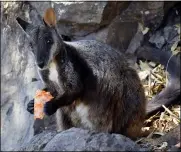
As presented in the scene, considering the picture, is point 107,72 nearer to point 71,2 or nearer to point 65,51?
point 65,51

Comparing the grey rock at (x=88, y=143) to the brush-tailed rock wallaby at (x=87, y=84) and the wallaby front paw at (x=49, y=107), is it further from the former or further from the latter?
the wallaby front paw at (x=49, y=107)

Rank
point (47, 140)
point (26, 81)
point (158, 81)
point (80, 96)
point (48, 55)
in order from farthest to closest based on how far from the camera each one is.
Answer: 1. point (26, 81)
2. point (158, 81)
3. point (80, 96)
4. point (48, 55)
5. point (47, 140)

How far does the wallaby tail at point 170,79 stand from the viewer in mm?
6188

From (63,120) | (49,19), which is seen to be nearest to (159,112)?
(63,120)

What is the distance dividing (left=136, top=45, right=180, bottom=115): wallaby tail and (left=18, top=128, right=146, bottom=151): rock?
8.65 feet

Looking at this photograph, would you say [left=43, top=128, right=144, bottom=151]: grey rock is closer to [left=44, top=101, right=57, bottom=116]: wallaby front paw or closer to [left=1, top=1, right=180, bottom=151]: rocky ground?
[left=44, top=101, right=57, bottom=116]: wallaby front paw

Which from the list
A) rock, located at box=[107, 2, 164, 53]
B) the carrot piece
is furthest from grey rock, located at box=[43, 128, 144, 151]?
rock, located at box=[107, 2, 164, 53]

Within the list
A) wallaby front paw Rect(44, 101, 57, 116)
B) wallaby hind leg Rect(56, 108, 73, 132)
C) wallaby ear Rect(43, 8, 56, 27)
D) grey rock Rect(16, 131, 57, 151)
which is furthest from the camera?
wallaby hind leg Rect(56, 108, 73, 132)

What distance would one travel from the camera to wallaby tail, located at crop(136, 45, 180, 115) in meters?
6.19

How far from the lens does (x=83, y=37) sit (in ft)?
23.3

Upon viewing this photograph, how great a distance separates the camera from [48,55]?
4.83 metres

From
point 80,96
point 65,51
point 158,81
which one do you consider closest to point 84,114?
point 80,96

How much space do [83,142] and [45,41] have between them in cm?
164

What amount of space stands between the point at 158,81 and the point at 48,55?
2.27 meters
